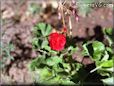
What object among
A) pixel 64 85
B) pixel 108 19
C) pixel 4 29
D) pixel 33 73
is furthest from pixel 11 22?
pixel 64 85

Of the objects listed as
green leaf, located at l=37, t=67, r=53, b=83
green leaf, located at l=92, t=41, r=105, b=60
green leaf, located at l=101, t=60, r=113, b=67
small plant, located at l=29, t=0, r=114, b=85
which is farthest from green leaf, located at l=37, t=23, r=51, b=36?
green leaf, located at l=101, t=60, r=113, b=67

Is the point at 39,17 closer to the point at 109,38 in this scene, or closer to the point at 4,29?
the point at 4,29

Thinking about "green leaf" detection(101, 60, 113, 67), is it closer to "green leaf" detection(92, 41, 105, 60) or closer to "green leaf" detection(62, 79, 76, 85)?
"green leaf" detection(92, 41, 105, 60)

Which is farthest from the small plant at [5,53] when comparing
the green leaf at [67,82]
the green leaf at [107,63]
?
the green leaf at [107,63]

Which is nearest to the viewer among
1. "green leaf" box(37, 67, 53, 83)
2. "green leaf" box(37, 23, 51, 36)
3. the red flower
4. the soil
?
the red flower

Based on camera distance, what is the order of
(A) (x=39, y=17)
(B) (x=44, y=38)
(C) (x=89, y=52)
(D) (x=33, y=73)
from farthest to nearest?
(A) (x=39, y=17) → (D) (x=33, y=73) → (B) (x=44, y=38) → (C) (x=89, y=52)

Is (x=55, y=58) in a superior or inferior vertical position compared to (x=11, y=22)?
inferior

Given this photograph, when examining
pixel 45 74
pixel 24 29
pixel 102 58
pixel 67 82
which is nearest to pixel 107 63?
pixel 102 58

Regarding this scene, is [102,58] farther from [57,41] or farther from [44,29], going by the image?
[44,29]
